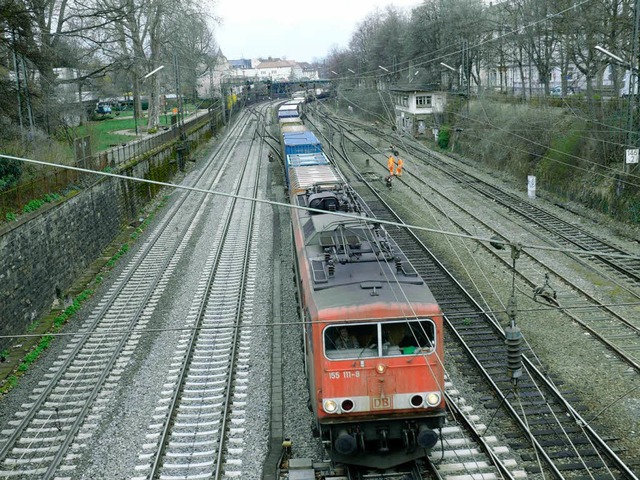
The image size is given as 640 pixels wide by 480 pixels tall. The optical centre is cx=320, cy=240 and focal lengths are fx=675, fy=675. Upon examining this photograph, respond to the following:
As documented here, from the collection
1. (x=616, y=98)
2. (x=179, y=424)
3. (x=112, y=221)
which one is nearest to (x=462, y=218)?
(x=616, y=98)

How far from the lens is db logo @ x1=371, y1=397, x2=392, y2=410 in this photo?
8875 mm

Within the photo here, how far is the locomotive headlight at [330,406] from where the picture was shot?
880cm

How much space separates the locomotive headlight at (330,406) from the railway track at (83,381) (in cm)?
321

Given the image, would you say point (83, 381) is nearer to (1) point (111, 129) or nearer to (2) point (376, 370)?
(2) point (376, 370)

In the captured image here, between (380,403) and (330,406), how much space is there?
2.18ft

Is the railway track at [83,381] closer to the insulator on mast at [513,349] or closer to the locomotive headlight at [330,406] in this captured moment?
the locomotive headlight at [330,406]

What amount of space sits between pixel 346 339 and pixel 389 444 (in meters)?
1.66

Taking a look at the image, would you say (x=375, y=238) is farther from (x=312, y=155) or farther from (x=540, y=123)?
(x=540, y=123)

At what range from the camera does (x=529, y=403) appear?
11.5m

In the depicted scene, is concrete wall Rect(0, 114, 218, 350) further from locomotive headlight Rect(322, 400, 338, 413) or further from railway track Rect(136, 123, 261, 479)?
locomotive headlight Rect(322, 400, 338, 413)

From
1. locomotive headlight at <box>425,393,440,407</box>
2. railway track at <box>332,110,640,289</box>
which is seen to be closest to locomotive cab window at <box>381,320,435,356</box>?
locomotive headlight at <box>425,393,440,407</box>

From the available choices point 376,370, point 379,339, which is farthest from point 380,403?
point 379,339

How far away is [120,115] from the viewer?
7406cm

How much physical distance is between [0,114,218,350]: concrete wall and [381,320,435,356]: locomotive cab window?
982 cm
